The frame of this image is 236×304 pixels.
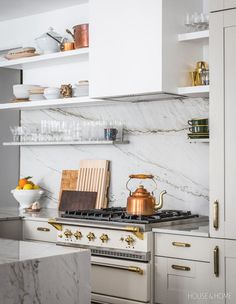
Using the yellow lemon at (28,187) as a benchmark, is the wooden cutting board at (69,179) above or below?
above

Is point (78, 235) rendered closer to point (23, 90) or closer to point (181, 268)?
point (181, 268)

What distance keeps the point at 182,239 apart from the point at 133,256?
1.19 ft

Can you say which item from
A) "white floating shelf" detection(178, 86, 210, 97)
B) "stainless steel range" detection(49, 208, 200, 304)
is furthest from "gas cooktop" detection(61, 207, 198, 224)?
"white floating shelf" detection(178, 86, 210, 97)

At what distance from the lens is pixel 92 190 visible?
206 inches

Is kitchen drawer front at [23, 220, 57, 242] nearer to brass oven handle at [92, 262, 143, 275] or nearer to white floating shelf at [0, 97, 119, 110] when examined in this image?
brass oven handle at [92, 262, 143, 275]

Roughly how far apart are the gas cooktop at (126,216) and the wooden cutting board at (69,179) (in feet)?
2.59

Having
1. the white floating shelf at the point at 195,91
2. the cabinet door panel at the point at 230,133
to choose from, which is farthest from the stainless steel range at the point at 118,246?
the white floating shelf at the point at 195,91

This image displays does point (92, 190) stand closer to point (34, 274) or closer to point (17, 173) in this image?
point (17, 173)

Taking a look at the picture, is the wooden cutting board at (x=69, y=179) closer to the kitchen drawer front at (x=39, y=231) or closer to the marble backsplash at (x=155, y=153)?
the marble backsplash at (x=155, y=153)

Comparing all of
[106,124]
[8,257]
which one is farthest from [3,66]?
[8,257]

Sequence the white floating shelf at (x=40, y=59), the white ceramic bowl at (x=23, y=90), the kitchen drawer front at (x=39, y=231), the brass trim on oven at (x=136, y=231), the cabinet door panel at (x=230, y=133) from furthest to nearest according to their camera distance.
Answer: the white ceramic bowl at (x=23, y=90), the white floating shelf at (x=40, y=59), the kitchen drawer front at (x=39, y=231), the brass trim on oven at (x=136, y=231), the cabinet door panel at (x=230, y=133)

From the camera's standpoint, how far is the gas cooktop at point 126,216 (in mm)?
4141

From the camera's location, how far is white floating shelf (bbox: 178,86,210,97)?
14.1 ft

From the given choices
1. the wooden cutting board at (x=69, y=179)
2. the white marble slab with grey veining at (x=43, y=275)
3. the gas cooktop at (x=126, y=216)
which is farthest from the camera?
the wooden cutting board at (x=69, y=179)
